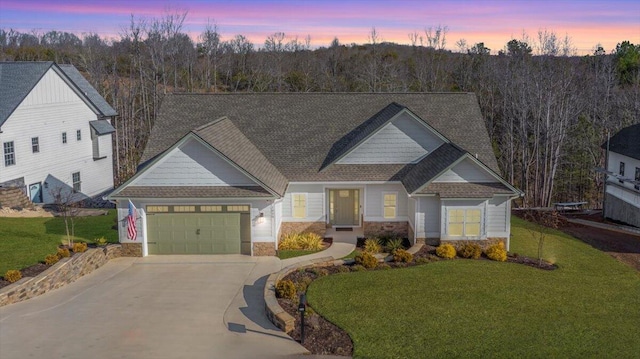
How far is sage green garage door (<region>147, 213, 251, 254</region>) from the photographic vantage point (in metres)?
23.6

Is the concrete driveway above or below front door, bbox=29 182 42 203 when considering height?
below

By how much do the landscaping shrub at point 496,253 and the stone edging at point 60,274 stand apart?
Result: 14756 millimetres

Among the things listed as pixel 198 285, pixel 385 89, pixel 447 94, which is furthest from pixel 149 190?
pixel 385 89

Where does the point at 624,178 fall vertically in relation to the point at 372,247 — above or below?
above

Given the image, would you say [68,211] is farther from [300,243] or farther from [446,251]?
[446,251]

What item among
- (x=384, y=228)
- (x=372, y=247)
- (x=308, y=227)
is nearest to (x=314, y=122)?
(x=308, y=227)

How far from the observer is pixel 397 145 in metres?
26.5

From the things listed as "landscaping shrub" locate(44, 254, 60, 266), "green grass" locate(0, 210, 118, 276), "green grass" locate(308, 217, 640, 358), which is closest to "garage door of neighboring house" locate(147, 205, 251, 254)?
"green grass" locate(0, 210, 118, 276)

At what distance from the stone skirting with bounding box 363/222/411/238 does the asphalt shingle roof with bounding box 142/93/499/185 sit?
83.8 inches

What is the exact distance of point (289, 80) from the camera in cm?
7150

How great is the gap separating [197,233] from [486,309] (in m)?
12.0

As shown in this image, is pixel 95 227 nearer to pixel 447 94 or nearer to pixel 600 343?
pixel 447 94

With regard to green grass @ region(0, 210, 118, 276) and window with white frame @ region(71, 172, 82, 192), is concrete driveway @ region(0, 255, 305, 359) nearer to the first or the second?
green grass @ region(0, 210, 118, 276)

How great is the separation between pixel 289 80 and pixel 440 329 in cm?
5864
